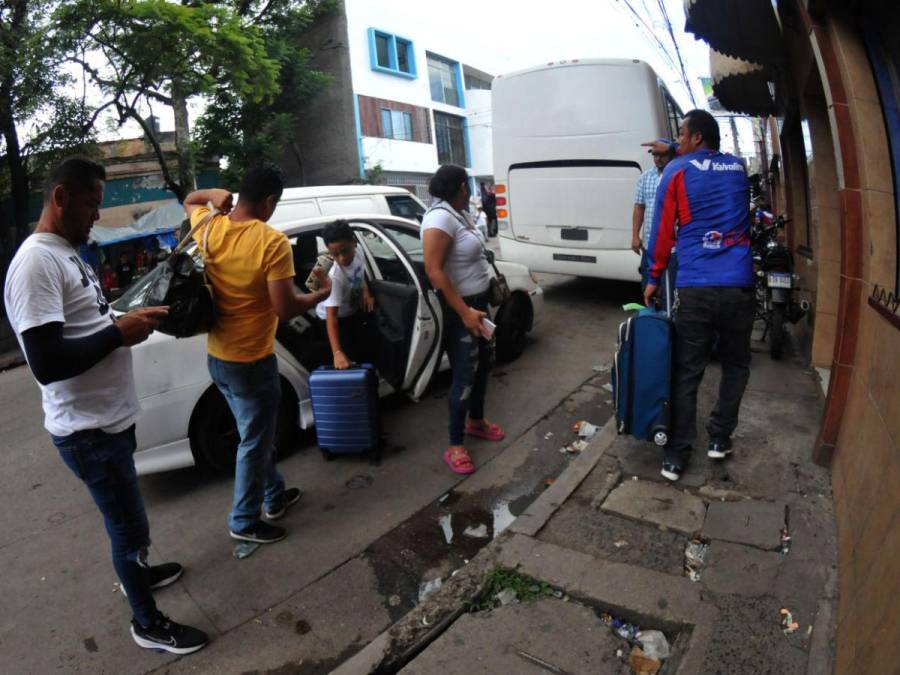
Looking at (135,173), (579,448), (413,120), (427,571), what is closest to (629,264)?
(579,448)

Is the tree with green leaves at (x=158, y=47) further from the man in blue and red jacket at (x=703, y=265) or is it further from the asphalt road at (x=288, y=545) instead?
the man in blue and red jacket at (x=703, y=265)

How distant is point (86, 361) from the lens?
6.97 ft

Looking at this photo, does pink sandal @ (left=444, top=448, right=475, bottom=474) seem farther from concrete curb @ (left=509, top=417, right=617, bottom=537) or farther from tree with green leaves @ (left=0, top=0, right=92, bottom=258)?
tree with green leaves @ (left=0, top=0, right=92, bottom=258)

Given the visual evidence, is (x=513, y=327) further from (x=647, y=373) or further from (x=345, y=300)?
(x=647, y=373)

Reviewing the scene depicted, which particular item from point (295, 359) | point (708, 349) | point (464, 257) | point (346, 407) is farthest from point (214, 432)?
point (708, 349)

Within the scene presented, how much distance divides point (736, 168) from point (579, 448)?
80.4 inches

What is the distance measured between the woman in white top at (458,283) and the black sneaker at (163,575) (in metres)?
1.69

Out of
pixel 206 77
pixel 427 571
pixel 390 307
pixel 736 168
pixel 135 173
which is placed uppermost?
pixel 206 77

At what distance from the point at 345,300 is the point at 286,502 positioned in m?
1.36

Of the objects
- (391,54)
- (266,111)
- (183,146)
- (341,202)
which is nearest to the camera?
(341,202)

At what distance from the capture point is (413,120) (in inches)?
1081

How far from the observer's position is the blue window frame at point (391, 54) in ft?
81.2

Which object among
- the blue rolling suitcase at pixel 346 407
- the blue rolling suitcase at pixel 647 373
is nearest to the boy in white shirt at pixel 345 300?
the blue rolling suitcase at pixel 346 407

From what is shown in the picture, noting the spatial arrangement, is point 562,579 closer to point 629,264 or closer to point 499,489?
point 499,489
